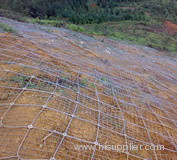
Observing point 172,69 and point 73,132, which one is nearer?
point 73,132

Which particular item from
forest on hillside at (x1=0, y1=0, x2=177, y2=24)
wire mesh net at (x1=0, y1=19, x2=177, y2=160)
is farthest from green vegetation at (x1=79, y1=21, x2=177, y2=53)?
wire mesh net at (x1=0, y1=19, x2=177, y2=160)

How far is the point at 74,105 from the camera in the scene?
7.44 ft

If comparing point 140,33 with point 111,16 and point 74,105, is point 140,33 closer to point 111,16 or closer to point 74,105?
point 111,16

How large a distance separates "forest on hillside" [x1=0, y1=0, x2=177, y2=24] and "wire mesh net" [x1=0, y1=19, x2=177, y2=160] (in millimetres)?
8432

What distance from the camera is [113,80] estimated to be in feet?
10.8

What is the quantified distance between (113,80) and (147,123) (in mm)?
1257

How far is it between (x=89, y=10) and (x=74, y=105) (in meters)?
12.7

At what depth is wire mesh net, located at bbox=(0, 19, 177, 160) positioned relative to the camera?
1687 millimetres

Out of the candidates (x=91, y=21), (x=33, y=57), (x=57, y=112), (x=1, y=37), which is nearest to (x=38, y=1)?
(x=91, y=21)

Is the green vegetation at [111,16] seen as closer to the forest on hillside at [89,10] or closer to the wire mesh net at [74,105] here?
the forest on hillside at [89,10]

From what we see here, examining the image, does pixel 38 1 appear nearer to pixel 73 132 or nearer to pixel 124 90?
pixel 124 90

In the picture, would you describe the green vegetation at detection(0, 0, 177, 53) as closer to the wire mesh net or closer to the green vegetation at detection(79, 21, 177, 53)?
the green vegetation at detection(79, 21, 177, 53)

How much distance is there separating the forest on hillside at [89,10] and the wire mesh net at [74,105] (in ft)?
27.7

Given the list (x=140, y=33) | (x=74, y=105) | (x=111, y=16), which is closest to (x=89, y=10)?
(x=111, y=16)
